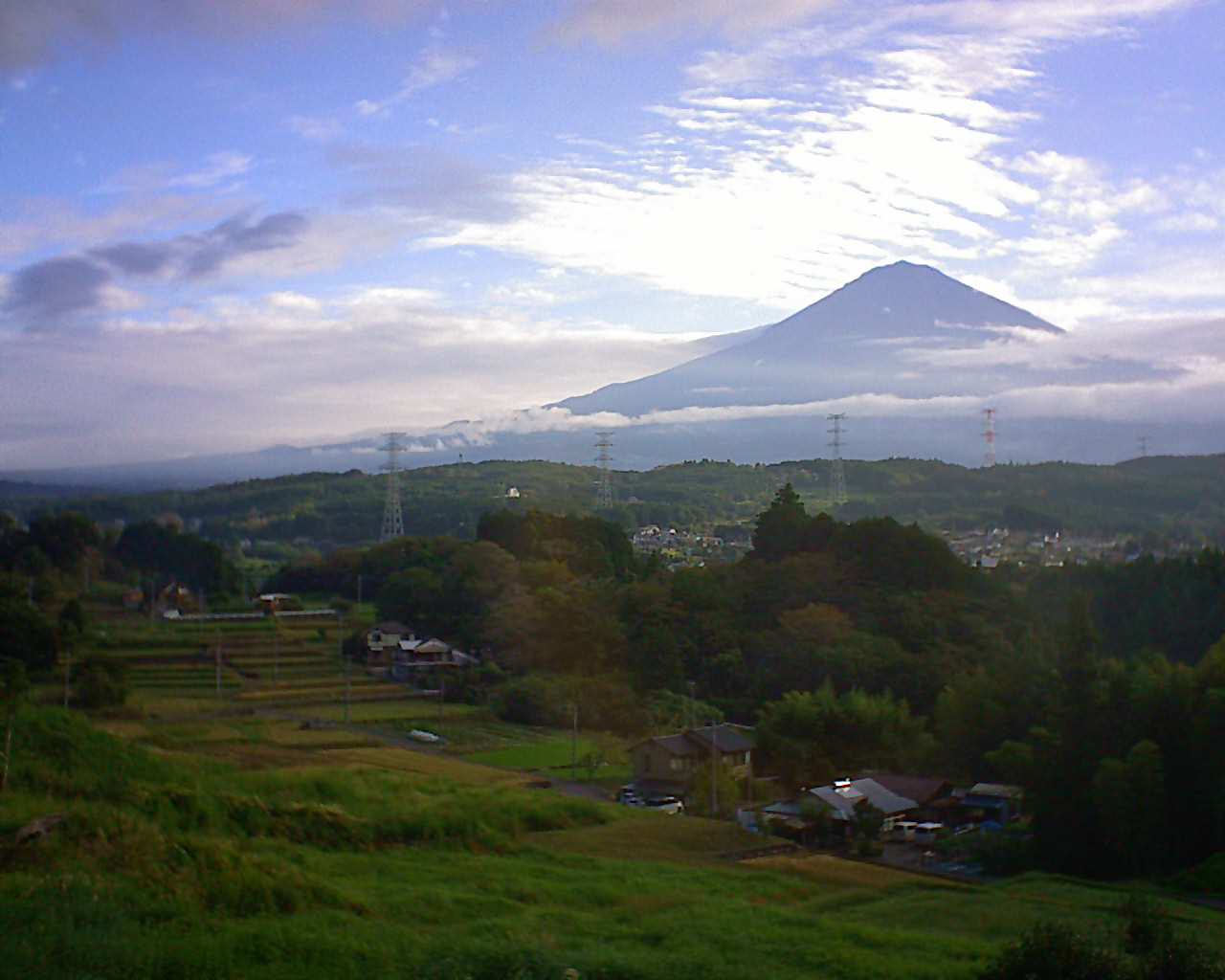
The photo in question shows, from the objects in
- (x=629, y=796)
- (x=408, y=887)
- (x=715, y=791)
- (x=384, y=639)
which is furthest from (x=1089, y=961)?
(x=384, y=639)

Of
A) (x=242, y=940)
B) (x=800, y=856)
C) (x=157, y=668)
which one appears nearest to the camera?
(x=242, y=940)

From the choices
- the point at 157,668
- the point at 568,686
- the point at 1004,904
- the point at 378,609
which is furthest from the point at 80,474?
the point at 1004,904

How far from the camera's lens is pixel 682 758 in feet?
59.2

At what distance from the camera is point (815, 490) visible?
46.6 m

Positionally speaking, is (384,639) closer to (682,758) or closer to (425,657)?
(425,657)

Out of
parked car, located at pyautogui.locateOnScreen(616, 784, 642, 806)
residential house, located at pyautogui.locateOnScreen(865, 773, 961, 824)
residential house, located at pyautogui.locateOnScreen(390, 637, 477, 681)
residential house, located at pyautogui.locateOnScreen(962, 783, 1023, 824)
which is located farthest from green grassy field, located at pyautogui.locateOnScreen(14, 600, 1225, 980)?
residential house, located at pyautogui.locateOnScreen(390, 637, 477, 681)

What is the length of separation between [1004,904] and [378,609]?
67.0 feet

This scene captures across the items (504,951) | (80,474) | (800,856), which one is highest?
(80,474)

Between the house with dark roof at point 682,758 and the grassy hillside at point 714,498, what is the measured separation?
1631 cm

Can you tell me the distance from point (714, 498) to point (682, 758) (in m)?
33.4

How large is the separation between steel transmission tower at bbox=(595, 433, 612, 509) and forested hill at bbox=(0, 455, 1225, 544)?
0.54 meters

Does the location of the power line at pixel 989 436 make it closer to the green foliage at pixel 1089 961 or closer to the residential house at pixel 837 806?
the residential house at pixel 837 806

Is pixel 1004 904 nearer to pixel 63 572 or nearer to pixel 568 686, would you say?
pixel 568 686

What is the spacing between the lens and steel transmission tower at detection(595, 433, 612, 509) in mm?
47250
